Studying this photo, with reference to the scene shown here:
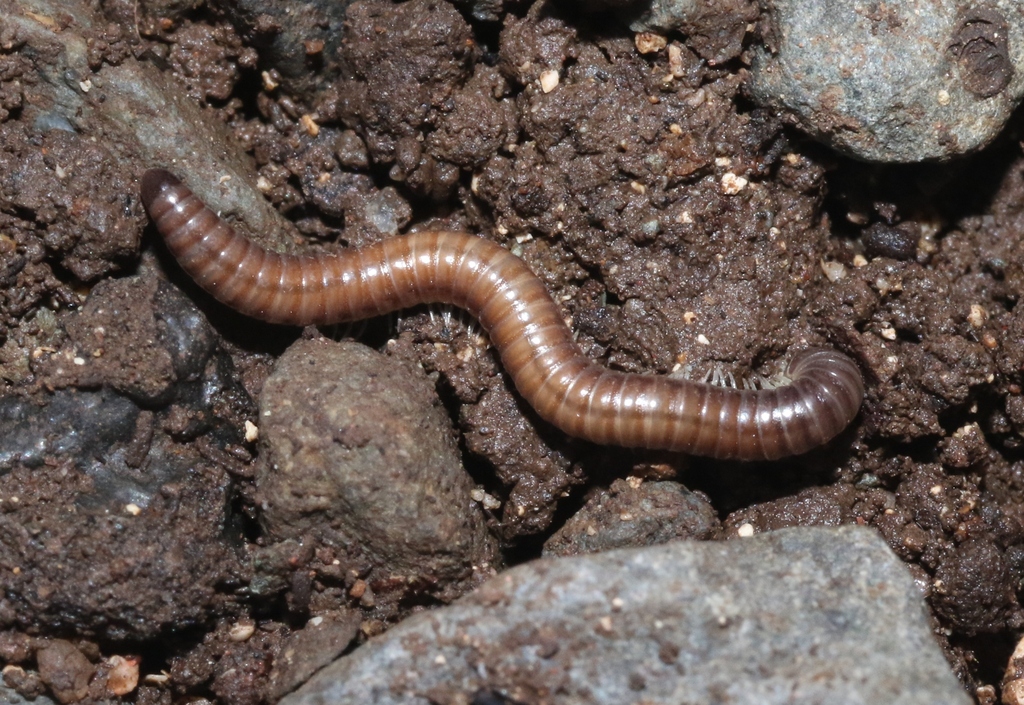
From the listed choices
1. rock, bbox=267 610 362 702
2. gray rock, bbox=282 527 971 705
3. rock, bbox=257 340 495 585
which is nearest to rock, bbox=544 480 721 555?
rock, bbox=257 340 495 585

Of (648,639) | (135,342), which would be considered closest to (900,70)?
(648,639)

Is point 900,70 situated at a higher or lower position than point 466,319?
higher

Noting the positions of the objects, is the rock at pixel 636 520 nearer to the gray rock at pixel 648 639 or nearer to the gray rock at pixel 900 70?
the gray rock at pixel 648 639

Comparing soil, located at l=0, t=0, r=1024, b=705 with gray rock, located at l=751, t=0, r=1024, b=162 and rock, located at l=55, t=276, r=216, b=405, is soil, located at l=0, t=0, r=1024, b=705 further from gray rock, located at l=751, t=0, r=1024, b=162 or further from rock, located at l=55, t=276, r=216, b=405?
gray rock, located at l=751, t=0, r=1024, b=162

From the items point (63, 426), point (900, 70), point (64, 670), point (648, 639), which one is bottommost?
point (64, 670)

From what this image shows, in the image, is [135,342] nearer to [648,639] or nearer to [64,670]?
[64,670]

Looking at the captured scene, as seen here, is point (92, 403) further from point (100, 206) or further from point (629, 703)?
point (629, 703)
